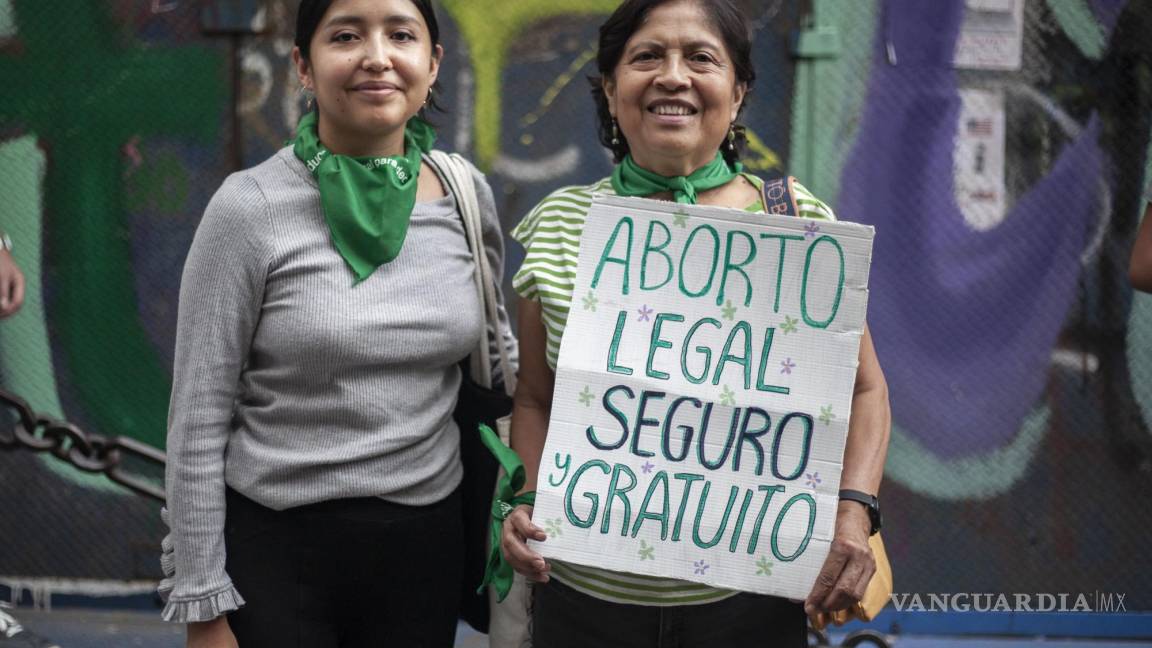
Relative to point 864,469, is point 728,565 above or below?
below

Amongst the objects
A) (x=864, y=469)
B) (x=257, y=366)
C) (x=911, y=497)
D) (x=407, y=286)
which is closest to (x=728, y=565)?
(x=864, y=469)

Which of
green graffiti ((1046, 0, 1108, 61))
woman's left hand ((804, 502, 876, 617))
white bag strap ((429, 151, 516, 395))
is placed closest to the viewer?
woman's left hand ((804, 502, 876, 617))

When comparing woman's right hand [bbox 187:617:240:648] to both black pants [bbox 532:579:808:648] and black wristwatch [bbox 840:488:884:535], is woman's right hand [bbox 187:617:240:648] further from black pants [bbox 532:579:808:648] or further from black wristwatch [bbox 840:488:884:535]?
black wristwatch [bbox 840:488:884:535]

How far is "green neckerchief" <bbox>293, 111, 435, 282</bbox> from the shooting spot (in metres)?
1.88

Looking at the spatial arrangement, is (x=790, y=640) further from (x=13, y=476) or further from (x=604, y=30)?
(x=13, y=476)

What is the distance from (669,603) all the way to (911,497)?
255 centimetres

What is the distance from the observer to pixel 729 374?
5.80ft

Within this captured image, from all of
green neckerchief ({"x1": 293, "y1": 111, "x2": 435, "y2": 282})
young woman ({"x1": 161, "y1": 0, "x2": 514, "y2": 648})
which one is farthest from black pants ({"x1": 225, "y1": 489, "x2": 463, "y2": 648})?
green neckerchief ({"x1": 293, "y1": 111, "x2": 435, "y2": 282})

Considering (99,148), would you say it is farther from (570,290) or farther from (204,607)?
(570,290)

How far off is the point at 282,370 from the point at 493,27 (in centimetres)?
243

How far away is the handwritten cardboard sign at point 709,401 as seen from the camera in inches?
68.5

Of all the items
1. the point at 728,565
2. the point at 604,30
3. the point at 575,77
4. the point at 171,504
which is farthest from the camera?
the point at 575,77

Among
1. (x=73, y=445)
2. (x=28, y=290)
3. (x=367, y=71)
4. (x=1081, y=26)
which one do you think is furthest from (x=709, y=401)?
(x=28, y=290)

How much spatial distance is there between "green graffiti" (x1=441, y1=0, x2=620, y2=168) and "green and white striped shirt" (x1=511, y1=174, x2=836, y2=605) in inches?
85.4
